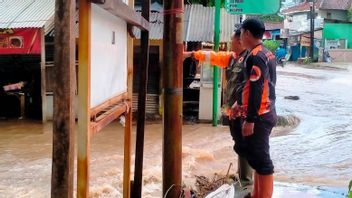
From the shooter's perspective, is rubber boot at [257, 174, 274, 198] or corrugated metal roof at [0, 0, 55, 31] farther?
corrugated metal roof at [0, 0, 55, 31]

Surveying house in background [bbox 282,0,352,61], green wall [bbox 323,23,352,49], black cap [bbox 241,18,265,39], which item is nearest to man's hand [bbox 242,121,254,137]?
black cap [bbox 241,18,265,39]

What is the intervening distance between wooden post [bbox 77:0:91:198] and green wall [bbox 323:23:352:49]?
46.0 meters

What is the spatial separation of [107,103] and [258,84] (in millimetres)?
1716

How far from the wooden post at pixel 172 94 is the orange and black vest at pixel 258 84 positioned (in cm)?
65

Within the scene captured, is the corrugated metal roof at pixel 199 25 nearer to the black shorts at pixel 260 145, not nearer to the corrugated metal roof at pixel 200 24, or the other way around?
the corrugated metal roof at pixel 200 24

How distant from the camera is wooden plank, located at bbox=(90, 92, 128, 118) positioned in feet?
8.45

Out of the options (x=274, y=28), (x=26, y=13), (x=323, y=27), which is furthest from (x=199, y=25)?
(x=274, y=28)

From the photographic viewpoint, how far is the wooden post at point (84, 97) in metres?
2.32

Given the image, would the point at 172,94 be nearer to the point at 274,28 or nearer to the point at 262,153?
the point at 262,153

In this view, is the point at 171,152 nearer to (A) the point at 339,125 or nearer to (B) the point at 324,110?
→ (A) the point at 339,125

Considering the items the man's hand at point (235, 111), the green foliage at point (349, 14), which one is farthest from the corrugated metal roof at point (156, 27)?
the green foliage at point (349, 14)

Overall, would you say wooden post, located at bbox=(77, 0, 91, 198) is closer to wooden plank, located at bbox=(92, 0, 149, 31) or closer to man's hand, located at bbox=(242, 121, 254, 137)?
wooden plank, located at bbox=(92, 0, 149, 31)

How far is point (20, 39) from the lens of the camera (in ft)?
37.2

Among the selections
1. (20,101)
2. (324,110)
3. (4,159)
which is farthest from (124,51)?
(324,110)
